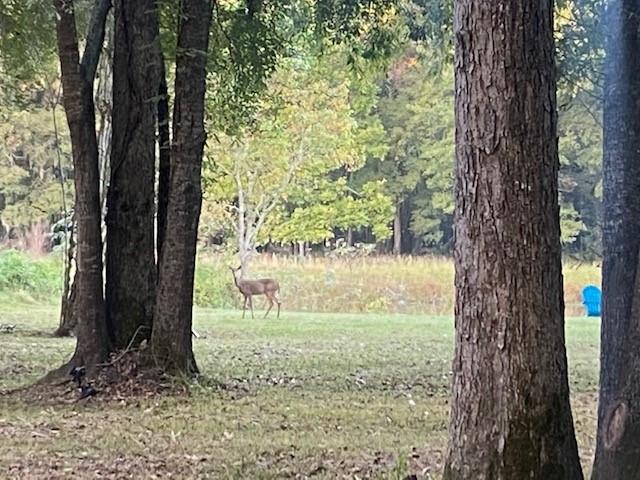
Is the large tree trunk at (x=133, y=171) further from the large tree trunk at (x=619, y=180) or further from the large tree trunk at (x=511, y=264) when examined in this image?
the large tree trunk at (x=511, y=264)

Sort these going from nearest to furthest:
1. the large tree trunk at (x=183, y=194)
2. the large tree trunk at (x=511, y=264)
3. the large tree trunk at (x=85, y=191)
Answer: the large tree trunk at (x=511, y=264) < the large tree trunk at (x=85, y=191) < the large tree trunk at (x=183, y=194)

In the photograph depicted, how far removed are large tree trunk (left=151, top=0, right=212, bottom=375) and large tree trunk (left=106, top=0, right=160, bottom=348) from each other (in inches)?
14.5

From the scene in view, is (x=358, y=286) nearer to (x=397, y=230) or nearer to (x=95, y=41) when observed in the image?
(x=397, y=230)

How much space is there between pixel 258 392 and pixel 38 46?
441 centimetres

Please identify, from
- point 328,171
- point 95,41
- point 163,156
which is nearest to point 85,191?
point 163,156

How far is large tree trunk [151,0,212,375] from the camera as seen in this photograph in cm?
604

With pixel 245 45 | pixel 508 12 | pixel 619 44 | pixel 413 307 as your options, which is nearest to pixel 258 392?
pixel 245 45

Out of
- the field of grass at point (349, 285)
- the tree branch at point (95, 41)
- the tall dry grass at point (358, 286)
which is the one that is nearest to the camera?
the tree branch at point (95, 41)

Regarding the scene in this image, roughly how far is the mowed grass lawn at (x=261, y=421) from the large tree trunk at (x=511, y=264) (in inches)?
32.1

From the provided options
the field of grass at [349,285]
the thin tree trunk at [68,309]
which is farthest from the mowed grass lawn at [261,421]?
the field of grass at [349,285]

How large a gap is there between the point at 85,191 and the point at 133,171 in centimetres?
58

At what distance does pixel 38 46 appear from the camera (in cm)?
873

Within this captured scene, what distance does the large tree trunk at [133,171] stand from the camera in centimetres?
651

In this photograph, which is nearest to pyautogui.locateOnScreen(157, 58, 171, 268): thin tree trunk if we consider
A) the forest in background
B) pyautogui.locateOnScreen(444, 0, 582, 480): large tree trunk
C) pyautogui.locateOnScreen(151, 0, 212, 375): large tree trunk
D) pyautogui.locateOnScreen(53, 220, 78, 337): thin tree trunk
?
pyautogui.locateOnScreen(151, 0, 212, 375): large tree trunk
